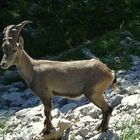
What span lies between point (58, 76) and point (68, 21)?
848cm

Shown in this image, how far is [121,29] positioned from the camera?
19.4 metres

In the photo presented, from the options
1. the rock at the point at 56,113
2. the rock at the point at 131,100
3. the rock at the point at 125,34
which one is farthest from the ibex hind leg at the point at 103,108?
the rock at the point at 125,34

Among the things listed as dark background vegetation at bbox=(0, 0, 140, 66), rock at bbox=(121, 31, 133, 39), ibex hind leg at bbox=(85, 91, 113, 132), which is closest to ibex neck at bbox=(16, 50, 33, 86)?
ibex hind leg at bbox=(85, 91, 113, 132)

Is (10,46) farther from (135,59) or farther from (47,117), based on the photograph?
(135,59)

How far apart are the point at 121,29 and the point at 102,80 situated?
7843 millimetres

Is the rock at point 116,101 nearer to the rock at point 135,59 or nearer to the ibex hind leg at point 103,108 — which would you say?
the ibex hind leg at point 103,108

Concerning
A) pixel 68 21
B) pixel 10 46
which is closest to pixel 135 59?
pixel 68 21

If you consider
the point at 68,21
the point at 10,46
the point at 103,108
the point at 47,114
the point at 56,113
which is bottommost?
the point at 68,21

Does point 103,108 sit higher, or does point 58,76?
point 58,76

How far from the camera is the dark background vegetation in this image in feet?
62.8

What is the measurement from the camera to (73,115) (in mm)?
12758

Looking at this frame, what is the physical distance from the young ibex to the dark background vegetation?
20.2ft

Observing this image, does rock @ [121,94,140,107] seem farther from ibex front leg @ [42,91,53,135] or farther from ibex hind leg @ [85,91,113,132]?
ibex front leg @ [42,91,53,135]

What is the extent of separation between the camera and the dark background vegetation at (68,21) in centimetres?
1914
